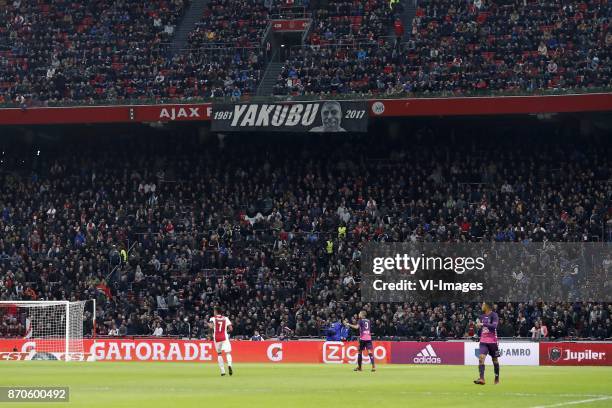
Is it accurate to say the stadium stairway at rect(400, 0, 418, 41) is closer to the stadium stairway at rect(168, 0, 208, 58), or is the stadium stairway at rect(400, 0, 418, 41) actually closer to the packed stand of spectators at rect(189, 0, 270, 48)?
the packed stand of spectators at rect(189, 0, 270, 48)

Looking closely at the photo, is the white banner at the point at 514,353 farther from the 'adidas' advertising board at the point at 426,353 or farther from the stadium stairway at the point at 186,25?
the stadium stairway at the point at 186,25

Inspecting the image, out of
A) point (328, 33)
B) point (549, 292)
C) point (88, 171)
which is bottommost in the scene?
point (549, 292)

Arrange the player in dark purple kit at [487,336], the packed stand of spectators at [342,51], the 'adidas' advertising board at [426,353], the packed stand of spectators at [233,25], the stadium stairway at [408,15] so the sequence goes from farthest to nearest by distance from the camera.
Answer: the packed stand of spectators at [233,25], the stadium stairway at [408,15], the packed stand of spectators at [342,51], the 'adidas' advertising board at [426,353], the player in dark purple kit at [487,336]

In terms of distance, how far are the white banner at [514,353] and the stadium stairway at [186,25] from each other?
80.5 ft

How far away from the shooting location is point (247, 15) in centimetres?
6353

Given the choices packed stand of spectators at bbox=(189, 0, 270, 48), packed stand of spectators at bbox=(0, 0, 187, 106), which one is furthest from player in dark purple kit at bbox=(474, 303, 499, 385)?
packed stand of spectators at bbox=(189, 0, 270, 48)

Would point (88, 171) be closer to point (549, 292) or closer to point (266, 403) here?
point (549, 292)

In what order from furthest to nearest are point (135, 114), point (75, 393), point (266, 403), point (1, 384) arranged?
1. point (135, 114)
2. point (1, 384)
3. point (75, 393)
4. point (266, 403)

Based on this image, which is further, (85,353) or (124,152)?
(124,152)

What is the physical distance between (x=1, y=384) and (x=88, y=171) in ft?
109

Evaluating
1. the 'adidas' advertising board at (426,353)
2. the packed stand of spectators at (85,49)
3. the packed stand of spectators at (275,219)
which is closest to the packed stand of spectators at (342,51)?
the packed stand of spectators at (275,219)

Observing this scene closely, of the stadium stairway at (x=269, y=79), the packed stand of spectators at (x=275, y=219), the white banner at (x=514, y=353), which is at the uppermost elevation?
the stadium stairway at (x=269, y=79)

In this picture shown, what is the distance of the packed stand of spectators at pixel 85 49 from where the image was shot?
61.2 meters

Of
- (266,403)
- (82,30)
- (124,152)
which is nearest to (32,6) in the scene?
(82,30)
